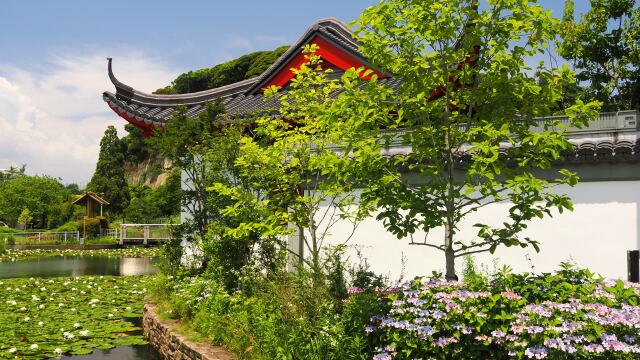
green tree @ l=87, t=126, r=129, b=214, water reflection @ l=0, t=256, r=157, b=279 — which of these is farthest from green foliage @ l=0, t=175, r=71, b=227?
water reflection @ l=0, t=256, r=157, b=279

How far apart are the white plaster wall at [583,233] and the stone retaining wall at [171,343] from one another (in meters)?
3.25

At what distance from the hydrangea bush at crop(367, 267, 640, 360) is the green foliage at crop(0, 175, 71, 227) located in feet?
195

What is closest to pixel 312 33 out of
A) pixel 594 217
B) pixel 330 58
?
pixel 330 58

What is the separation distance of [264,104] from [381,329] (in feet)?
28.6

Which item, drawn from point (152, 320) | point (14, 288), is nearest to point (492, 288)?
point (152, 320)

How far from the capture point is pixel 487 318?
450 cm

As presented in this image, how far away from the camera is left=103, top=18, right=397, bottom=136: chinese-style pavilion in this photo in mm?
12320

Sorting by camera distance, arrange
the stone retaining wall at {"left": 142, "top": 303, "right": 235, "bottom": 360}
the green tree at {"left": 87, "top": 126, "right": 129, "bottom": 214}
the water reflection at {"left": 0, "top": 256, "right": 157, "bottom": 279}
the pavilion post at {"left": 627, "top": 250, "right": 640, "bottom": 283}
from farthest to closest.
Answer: the green tree at {"left": 87, "top": 126, "right": 129, "bottom": 214}
the water reflection at {"left": 0, "top": 256, "right": 157, "bottom": 279}
the pavilion post at {"left": 627, "top": 250, "right": 640, "bottom": 283}
the stone retaining wall at {"left": 142, "top": 303, "right": 235, "bottom": 360}

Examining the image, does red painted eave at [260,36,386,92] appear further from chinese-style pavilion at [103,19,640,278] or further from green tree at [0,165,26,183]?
green tree at [0,165,26,183]

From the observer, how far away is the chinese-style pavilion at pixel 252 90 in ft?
40.4

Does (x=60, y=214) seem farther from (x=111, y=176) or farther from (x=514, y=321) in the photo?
(x=514, y=321)

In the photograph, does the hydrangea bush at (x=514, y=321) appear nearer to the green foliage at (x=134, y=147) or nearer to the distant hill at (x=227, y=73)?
the distant hill at (x=227, y=73)

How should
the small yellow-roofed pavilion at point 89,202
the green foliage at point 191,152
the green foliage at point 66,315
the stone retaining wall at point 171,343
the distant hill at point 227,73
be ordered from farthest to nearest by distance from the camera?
1. the distant hill at point 227,73
2. the small yellow-roofed pavilion at point 89,202
3. the green foliage at point 191,152
4. the green foliage at point 66,315
5. the stone retaining wall at point 171,343

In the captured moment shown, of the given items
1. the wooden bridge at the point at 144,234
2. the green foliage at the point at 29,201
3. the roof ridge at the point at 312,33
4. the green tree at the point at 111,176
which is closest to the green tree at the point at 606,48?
the roof ridge at the point at 312,33
